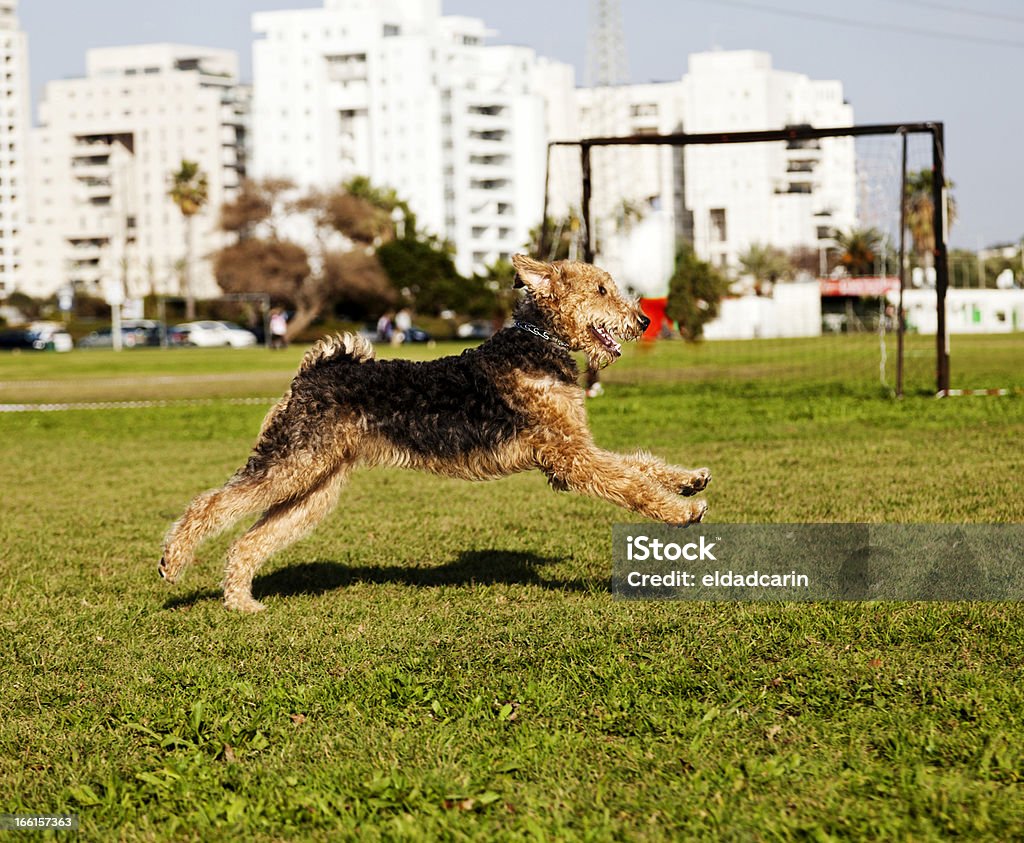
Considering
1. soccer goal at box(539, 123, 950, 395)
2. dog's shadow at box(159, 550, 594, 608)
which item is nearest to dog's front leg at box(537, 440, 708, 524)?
dog's shadow at box(159, 550, 594, 608)

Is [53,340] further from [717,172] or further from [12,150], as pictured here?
[12,150]

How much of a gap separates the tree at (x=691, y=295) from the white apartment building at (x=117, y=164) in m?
107

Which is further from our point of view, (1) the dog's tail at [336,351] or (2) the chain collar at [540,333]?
(1) the dog's tail at [336,351]

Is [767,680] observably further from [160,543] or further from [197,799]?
[160,543]

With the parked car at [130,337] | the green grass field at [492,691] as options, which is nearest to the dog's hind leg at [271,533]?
the green grass field at [492,691]

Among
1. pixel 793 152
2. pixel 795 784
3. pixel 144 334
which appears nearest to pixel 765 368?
pixel 793 152

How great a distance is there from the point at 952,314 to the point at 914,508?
54328 millimetres

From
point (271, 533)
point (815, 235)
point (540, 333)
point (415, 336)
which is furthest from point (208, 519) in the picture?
point (415, 336)

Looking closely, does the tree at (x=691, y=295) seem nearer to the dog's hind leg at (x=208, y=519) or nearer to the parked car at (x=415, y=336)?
the dog's hind leg at (x=208, y=519)

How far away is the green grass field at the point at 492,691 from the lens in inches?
149

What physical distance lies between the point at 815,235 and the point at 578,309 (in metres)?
27.8

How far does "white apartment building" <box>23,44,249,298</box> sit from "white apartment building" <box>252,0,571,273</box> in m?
8.04

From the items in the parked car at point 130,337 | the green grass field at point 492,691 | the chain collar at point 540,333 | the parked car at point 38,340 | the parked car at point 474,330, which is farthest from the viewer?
the parked car at point 474,330

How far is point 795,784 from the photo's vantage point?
382 cm
